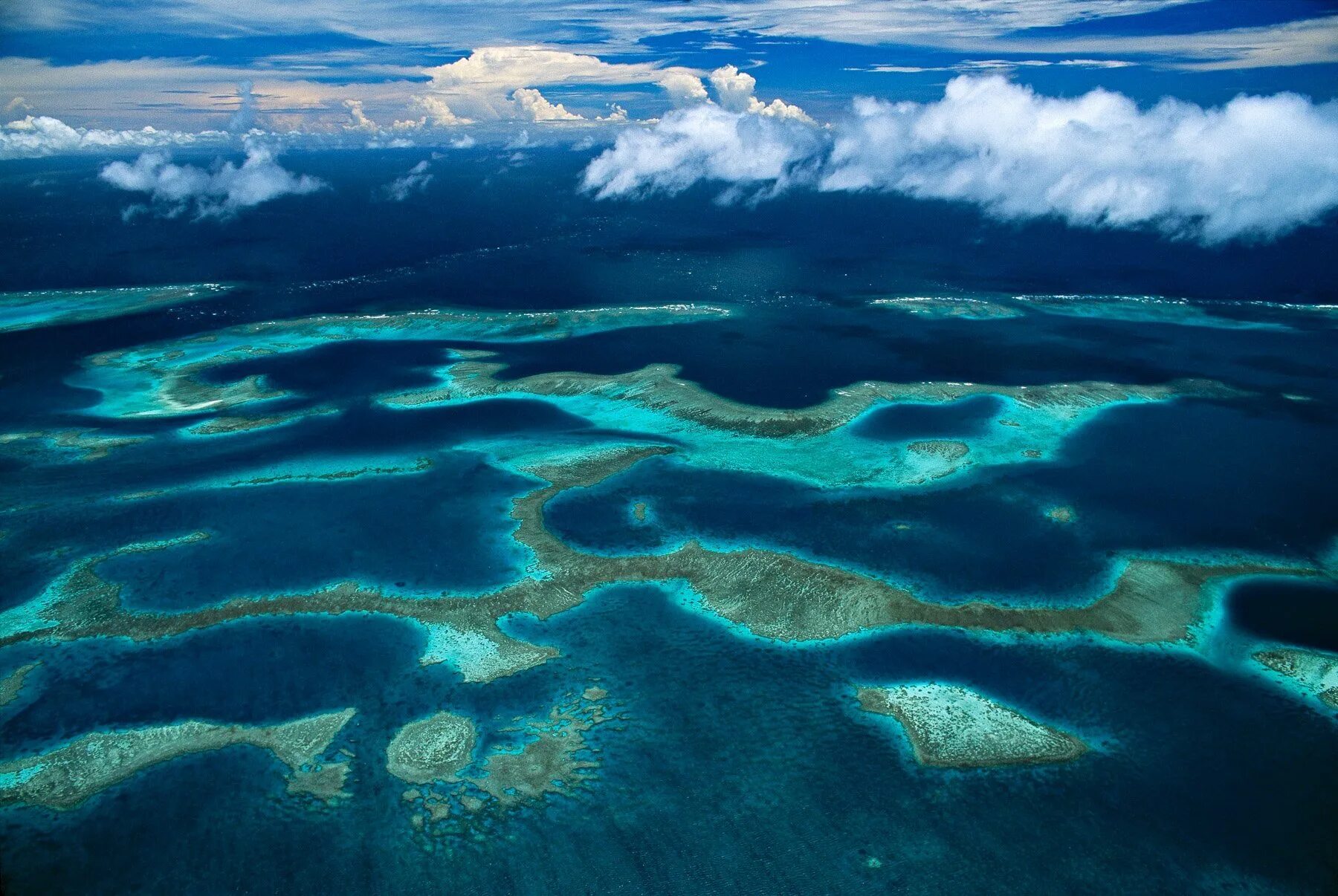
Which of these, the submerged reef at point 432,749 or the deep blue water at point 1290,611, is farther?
the deep blue water at point 1290,611

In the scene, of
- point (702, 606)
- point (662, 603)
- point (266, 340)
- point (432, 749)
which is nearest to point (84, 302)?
point (266, 340)

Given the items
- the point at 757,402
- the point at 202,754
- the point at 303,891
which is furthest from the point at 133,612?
the point at 757,402

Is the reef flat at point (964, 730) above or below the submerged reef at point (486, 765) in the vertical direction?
above

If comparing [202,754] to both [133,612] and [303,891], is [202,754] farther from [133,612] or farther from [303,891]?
[133,612]

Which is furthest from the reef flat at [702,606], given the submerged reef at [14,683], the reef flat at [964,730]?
the reef flat at [964,730]

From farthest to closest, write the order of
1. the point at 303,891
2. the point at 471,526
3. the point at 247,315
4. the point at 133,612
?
the point at 247,315 < the point at 471,526 < the point at 133,612 < the point at 303,891

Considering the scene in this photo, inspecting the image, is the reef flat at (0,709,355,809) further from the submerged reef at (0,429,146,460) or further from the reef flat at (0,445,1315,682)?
the submerged reef at (0,429,146,460)

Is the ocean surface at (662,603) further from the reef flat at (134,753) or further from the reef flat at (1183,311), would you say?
the reef flat at (1183,311)
